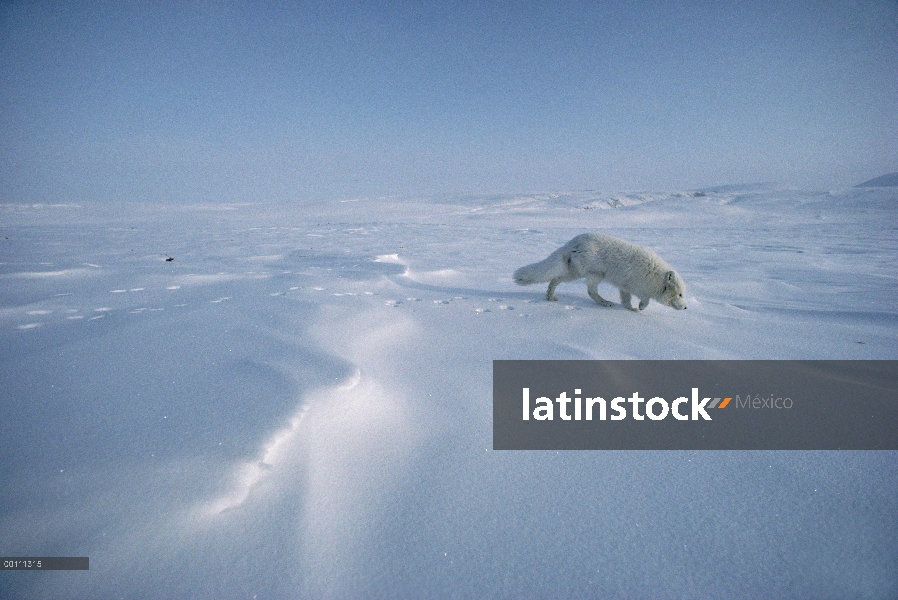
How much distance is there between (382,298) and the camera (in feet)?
13.5

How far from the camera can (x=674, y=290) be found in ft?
12.2

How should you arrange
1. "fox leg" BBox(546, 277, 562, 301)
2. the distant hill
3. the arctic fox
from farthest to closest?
the distant hill < "fox leg" BBox(546, 277, 562, 301) < the arctic fox

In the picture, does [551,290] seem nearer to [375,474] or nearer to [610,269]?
[610,269]

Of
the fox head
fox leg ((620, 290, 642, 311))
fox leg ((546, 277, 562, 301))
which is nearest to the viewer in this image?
the fox head

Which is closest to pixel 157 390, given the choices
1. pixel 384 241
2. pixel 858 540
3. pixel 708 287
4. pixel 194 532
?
pixel 194 532

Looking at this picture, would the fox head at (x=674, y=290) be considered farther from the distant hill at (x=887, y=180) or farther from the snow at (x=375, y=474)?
the distant hill at (x=887, y=180)

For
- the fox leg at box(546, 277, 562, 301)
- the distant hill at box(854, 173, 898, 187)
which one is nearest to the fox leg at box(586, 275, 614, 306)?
the fox leg at box(546, 277, 562, 301)

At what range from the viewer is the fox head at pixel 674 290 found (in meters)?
3.70

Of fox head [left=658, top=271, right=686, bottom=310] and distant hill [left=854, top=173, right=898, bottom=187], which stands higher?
distant hill [left=854, top=173, right=898, bottom=187]

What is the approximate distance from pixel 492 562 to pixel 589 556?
31cm

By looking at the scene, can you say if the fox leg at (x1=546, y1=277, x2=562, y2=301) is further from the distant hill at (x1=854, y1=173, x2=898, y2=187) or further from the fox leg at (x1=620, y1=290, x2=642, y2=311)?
the distant hill at (x1=854, y1=173, x2=898, y2=187)

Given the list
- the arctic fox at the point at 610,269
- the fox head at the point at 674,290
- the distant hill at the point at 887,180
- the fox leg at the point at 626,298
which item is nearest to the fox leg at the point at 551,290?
the arctic fox at the point at 610,269

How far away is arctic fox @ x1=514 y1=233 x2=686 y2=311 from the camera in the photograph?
3883mm

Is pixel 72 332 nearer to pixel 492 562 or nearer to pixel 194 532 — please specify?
pixel 194 532
